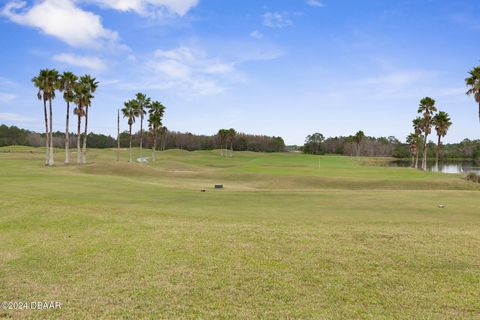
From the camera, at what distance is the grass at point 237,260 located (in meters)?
8.48

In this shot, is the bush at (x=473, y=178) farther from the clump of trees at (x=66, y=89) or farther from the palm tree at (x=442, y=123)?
the clump of trees at (x=66, y=89)

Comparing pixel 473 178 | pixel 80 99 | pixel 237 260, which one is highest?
pixel 80 99

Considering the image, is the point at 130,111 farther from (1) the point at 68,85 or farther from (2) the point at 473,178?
(2) the point at 473,178

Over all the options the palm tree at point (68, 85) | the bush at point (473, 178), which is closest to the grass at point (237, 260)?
the bush at point (473, 178)

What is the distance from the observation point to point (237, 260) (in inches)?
464

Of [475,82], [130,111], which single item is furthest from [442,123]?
[130,111]

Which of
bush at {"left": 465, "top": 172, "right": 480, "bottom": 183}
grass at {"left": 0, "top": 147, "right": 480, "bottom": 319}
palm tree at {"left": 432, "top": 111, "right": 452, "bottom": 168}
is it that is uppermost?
palm tree at {"left": 432, "top": 111, "right": 452, "bottom": 168}

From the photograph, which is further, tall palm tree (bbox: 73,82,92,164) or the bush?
tall palm tree (bbox: 73,82,92,164)

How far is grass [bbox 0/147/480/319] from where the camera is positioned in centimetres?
848

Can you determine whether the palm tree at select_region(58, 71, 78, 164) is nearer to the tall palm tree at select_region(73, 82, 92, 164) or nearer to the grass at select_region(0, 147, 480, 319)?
the tall palm tree at select_region(73, 82, 92, 164)

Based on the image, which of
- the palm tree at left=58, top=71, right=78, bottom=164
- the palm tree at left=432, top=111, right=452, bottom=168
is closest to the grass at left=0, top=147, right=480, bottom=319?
the palm tree at left=58, top=71, right=78, bottom=164

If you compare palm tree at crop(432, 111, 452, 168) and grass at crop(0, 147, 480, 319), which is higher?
palm tree at crop(432, 111, 452, 168)

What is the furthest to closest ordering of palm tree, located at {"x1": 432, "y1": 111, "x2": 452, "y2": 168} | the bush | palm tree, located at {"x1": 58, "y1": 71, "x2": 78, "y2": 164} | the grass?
palm tree, located at {"x1": 432, "y1": 111, "x2": 452, "y2": 168}, palm tree, located at {"x1": 58, "y1": 71, "x2": 78, "y2": 164}, the bush, the grass

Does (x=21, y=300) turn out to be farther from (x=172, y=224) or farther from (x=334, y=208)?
(x=334, y=208)
